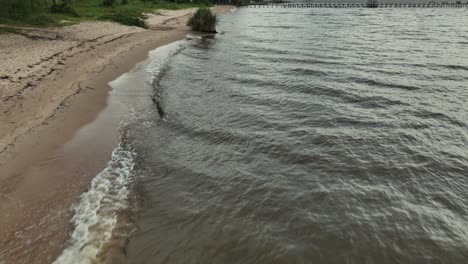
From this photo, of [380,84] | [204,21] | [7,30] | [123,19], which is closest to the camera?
[380,84]

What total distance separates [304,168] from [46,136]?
860 cm

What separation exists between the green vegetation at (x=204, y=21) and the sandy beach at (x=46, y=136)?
21.6m

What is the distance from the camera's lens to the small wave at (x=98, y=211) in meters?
6.95

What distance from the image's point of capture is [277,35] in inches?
1612

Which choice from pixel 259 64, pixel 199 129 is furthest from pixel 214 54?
pixel 199 129

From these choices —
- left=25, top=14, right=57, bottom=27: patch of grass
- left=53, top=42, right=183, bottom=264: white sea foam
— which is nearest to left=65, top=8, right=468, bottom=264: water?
left=53, top=42, right=183, bottom=264: white sea foam

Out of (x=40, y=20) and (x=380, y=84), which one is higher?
(x=40, y=20)

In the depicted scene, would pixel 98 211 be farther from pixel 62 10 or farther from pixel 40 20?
pixel 62 10

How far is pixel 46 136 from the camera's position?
1182 cm

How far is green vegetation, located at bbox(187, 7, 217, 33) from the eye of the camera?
45.3 metres

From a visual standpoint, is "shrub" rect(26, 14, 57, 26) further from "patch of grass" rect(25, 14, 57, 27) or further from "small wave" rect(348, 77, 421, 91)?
"small wave" rect(348, 77, 421, 91)

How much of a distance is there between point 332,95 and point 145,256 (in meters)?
13.3

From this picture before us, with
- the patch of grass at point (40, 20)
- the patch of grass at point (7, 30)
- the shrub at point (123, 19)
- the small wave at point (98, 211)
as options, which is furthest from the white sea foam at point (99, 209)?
the shrub at point (123, 19)

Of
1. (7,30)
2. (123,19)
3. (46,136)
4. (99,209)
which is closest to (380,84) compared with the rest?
(99,209)
